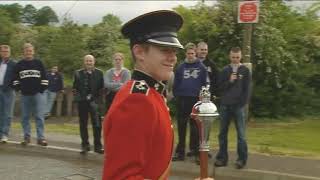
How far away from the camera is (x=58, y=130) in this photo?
45.8 feet

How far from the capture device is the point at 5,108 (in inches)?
461

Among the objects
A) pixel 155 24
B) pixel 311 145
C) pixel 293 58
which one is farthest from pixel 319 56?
pixel 155 24

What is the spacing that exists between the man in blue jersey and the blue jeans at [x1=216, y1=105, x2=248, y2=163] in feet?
1.66

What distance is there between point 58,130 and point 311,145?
5.91m

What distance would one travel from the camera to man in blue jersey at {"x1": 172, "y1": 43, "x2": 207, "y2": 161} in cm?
959

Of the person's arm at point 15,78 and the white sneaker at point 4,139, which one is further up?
the person's arm at point 15,78

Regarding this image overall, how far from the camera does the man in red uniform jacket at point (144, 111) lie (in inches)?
93.4

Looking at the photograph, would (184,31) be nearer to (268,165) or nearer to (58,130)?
(58,130)

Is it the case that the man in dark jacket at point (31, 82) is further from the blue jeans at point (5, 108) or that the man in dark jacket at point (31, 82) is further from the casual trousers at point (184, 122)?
the casual trousers at point (184, 122)

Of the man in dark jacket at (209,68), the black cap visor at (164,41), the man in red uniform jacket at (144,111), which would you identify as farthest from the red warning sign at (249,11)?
the black cap visor at (164,41)

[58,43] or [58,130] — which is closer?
[58,130]

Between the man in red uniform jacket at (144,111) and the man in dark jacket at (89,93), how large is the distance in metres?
7.74

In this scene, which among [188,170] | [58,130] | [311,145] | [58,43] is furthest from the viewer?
[58,43]

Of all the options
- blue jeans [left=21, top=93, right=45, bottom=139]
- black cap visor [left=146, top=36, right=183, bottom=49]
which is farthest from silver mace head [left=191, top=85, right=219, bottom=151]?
blue jeans [left=21, top=93, right=45, bottom=139]
